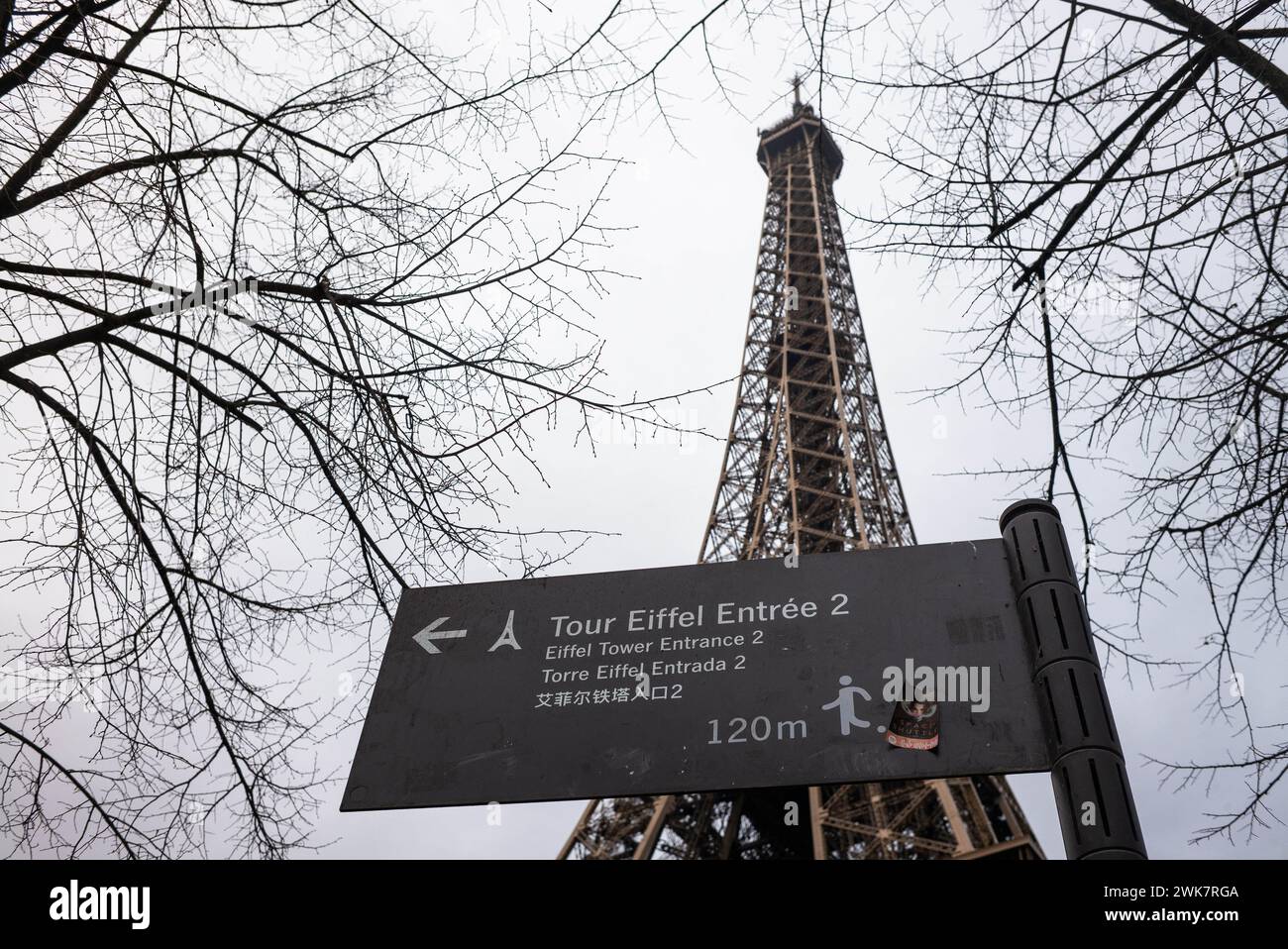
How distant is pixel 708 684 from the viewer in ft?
10.6

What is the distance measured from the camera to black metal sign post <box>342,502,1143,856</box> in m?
2.85

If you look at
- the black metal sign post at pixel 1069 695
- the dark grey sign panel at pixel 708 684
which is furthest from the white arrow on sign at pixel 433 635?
the black metal sign post at pixel 1069 695

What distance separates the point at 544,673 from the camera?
345 cm

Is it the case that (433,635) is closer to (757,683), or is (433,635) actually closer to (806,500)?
(757,683)

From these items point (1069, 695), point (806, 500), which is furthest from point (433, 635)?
point (806, 500)

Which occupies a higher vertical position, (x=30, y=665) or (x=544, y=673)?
(x=30, y=665)

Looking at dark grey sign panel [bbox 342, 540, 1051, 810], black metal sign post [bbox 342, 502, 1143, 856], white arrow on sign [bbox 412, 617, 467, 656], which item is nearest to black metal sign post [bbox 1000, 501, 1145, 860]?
black metal sign post [bbox 342, 502, 1143, 856]

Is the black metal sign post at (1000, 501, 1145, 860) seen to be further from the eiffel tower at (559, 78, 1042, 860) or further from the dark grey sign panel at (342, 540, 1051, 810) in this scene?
the eiffel tower at (559, 78, 1042, 860)
